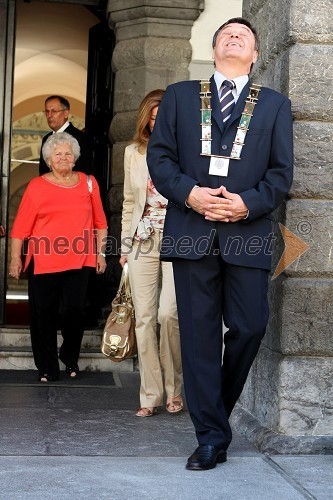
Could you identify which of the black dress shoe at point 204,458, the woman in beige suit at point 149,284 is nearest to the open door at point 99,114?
the woman in beige suit at point 149,284

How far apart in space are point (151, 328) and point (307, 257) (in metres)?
1.41

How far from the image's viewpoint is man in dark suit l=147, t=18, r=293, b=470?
4215 millimetres

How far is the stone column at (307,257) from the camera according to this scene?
466cm

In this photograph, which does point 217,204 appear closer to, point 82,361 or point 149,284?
point 149,284

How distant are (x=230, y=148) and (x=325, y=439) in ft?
4.51

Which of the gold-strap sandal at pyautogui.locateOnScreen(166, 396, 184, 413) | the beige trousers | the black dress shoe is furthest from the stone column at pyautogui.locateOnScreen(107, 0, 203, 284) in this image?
the black dress shoe

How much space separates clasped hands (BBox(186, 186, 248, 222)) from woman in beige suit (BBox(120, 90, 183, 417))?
157cm

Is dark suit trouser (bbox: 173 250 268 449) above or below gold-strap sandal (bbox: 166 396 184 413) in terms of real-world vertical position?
above

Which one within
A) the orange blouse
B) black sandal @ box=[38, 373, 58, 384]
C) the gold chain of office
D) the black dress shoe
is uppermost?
the gold chain of office

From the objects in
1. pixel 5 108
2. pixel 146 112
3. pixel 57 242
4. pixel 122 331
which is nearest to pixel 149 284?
pixel 122 331

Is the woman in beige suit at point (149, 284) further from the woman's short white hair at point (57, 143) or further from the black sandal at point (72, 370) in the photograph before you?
the black sandal at point (72, 370)

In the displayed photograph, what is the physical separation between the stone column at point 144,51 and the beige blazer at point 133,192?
225 centimetres

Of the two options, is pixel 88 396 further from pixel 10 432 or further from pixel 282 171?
pixel 282 171

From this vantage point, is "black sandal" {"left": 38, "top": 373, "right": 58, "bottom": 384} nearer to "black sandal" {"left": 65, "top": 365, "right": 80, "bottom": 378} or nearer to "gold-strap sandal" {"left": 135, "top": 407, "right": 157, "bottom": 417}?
"black sandal" {"left": 65, "top": 365, "right": 80, "bottom": 378}
